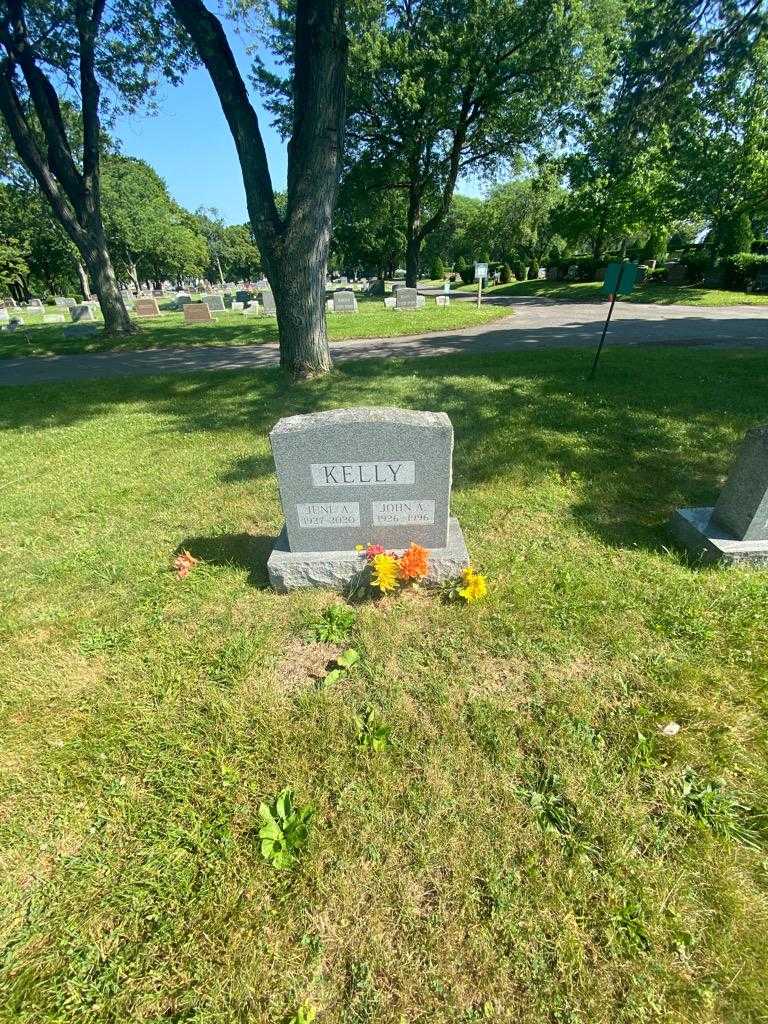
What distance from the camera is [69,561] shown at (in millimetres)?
3412

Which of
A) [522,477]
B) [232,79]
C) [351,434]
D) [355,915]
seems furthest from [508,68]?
[355,915]

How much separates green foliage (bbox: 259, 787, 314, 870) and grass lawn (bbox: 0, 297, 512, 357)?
12593mm

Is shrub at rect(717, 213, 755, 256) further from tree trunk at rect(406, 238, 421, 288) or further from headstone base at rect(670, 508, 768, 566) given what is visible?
headstone base at rect(670, 508, 768, 566)

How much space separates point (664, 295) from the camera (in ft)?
66.5

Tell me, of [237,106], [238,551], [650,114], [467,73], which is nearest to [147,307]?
[467,73]

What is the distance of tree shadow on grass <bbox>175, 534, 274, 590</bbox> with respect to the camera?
3.17 m

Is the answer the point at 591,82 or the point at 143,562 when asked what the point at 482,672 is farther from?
the point at 591,82

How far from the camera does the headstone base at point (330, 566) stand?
2.88 metres

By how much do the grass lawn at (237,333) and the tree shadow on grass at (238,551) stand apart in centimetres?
1050

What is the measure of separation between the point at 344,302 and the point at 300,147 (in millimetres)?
12876

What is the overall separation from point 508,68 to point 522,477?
19933 mm

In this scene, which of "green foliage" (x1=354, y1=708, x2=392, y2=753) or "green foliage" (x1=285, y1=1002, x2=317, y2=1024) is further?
"green foliage" (x1=354, y1=708, x2=392, y2=753)

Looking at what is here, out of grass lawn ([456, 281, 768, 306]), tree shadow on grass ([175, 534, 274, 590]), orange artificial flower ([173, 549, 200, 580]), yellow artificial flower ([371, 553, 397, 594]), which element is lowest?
tree shadow on grass ([175, 534, 274, 590])

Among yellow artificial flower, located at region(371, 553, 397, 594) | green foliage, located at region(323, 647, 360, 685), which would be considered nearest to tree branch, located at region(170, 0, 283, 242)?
yellow artificial flower, located at region(371, 553, 397, 594)
